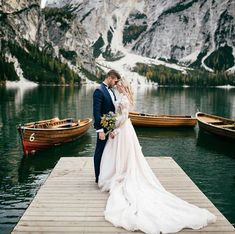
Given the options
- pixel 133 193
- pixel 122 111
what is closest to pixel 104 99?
pixel 122 111

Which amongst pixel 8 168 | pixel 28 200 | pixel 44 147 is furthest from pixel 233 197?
pixel 44 147

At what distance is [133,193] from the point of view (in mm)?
9461

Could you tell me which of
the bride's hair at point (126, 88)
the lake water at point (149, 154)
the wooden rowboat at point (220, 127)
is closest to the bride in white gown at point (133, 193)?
the bride's hair at point (126, 88)

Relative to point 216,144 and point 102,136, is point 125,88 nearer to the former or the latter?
point 102,136

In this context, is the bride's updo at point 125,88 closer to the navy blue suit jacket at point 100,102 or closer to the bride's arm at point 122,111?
the bride's arm at point 122,111

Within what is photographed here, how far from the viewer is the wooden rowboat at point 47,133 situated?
24.5 metres

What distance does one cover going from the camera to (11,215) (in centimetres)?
1371

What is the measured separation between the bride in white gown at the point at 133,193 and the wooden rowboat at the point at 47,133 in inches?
569

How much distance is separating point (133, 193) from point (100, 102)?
269cm

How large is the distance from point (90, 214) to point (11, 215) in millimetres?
5807

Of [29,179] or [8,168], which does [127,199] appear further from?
[8,168]

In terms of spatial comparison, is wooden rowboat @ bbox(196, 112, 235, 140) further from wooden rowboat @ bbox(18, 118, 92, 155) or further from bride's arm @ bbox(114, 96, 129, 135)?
bride's arm @ bbox(114, 96, 129, 135)

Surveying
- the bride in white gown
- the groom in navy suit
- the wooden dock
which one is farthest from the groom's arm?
the wooden dock

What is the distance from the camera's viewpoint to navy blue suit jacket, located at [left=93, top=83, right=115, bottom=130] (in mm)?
10594
